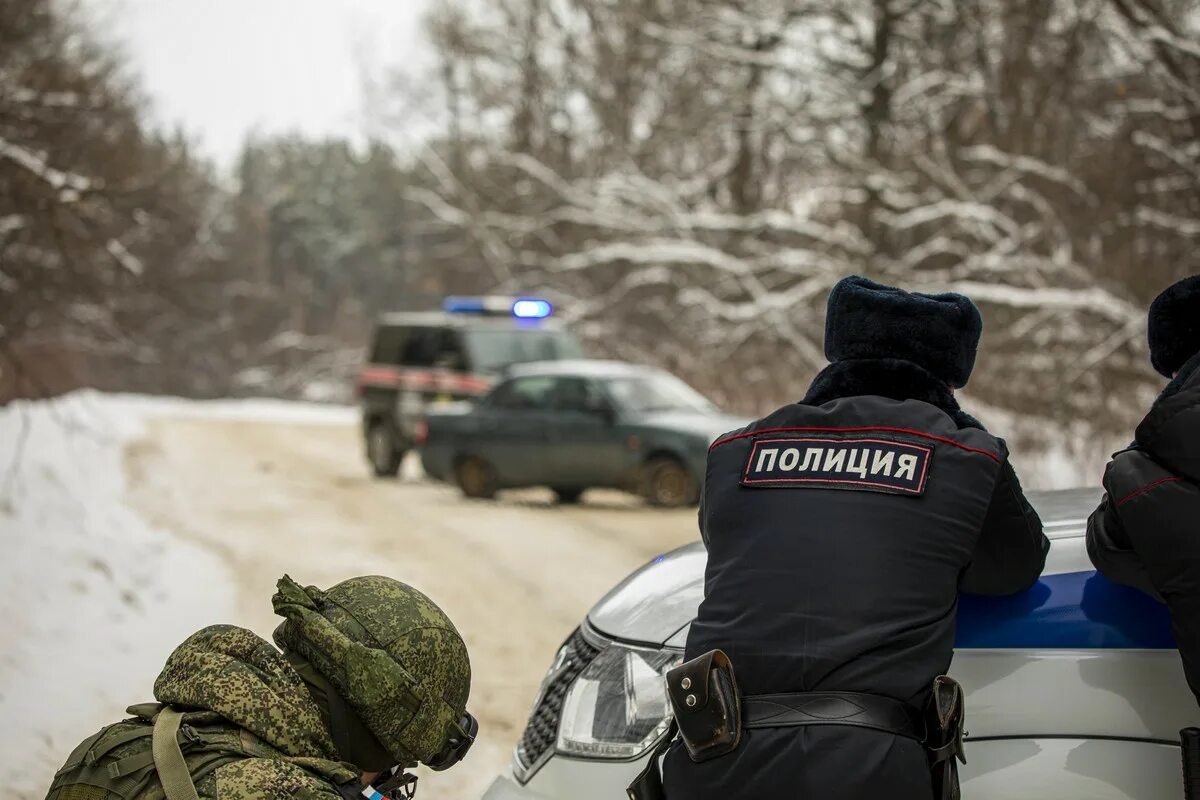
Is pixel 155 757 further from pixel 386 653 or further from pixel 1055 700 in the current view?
pixel 1055 700

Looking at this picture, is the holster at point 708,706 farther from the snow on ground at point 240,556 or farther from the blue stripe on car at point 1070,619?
the snow on ground at point 240,556

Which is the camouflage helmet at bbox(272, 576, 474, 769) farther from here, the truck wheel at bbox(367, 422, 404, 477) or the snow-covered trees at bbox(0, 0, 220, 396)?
the truck wheel at bbox(367, 422, 404, 477)

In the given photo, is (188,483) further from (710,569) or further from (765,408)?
(710,569)

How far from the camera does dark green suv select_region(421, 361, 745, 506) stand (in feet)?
44.7

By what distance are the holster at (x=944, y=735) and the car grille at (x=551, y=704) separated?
83 cm

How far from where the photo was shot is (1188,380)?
7.87ft

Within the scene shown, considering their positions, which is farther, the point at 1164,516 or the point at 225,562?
the point at 225,562

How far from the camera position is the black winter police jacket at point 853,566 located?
7.54 feet

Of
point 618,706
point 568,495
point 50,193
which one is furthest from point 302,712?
point 568,495

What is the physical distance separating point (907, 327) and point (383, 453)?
15.7 meters

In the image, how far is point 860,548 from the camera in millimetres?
2377

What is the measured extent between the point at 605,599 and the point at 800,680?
884mm

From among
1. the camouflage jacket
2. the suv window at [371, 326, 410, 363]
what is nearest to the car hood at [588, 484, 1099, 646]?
the camouflage jacket

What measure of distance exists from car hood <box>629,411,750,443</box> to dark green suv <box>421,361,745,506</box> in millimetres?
10
